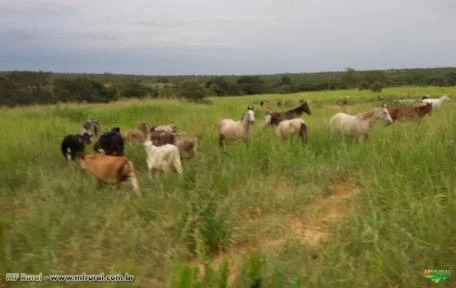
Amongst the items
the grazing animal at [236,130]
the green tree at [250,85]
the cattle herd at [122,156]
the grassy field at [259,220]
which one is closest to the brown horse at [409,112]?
the grazing animal at [236,130]

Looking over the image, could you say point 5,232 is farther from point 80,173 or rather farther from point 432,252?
point 432,252

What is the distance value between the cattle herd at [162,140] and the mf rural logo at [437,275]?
13.8 ft

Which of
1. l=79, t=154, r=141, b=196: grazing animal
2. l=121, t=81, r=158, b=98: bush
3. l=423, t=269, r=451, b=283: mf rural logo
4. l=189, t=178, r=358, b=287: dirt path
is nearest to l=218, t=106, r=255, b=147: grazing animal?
l=79, t=154, r=141, b=196: grazing animal

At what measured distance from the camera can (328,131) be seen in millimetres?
10820

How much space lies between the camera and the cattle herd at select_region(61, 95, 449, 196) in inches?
272

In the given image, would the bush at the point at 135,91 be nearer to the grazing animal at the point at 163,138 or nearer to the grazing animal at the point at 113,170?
the grazing animal at the point at 163,138

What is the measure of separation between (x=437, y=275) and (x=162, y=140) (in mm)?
6790

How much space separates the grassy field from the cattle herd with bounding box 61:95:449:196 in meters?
0.29

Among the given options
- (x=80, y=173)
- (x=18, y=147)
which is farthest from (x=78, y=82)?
(x=80, y=173)

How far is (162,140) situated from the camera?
9.26 metres

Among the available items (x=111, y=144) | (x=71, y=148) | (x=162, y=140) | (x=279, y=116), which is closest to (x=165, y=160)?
(x=162, y=140)

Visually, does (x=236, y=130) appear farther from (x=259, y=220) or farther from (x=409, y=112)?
(x=409, y=112)

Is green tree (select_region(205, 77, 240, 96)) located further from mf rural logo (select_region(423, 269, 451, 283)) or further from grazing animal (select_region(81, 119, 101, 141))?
mf rural logo (select_region(423, 269, 451, 283))

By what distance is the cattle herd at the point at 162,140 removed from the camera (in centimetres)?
692
